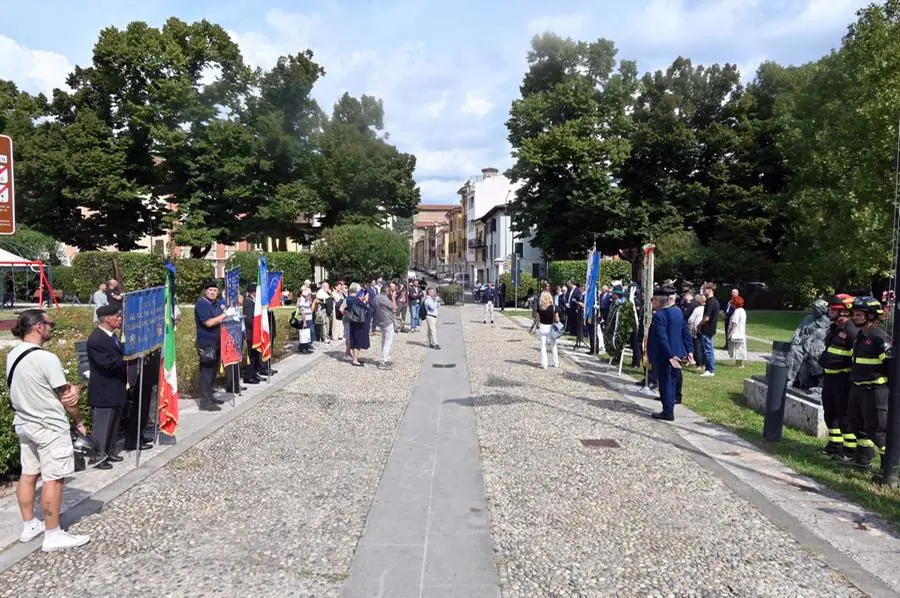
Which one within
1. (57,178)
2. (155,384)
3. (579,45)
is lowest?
(155,384)

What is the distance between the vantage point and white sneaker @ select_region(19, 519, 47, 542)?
453cm

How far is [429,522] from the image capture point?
5066mm

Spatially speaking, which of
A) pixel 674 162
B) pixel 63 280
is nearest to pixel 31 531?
pixel 63 280

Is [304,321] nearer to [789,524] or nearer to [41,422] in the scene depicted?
[41,422]

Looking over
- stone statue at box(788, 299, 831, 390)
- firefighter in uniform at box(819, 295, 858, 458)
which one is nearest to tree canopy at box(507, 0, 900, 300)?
stone statue at box(788, 299, 831, 390)

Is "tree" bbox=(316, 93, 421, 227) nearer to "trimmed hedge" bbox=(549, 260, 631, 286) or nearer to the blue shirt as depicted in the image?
"trimmed hedge" bbox=(549, 260, 631, 286)

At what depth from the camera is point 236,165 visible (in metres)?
39.9

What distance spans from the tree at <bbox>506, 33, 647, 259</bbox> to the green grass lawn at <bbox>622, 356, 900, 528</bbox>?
28.9 m

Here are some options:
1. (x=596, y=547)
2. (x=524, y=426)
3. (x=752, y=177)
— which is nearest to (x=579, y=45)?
(x=752, y=177)

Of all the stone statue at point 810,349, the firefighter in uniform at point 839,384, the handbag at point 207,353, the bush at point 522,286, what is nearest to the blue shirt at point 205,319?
the handbag at point 207,353

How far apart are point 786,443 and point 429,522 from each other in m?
5.18

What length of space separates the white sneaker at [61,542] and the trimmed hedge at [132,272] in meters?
33.7

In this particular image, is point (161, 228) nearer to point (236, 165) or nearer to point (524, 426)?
point (236, 165)

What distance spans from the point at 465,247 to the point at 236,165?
48.7m
